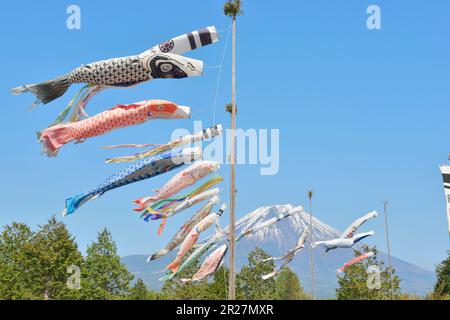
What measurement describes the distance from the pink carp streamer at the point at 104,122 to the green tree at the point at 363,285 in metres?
36.2

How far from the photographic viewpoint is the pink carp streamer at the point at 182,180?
19.7 m

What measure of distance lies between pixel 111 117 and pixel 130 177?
269cm

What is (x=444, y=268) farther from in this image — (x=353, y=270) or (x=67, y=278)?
(x=67, y=278)

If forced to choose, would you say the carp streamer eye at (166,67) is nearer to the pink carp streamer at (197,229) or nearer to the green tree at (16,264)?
the pink carp streamer at (197,229)

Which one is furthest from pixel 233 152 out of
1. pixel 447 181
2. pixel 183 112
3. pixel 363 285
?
pixel 363 285

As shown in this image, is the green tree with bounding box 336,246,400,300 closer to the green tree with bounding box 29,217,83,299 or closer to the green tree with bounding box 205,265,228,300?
the green tree with bounding box 205,265,228,300

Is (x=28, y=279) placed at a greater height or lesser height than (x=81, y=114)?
lesser

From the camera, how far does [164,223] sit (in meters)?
22.4

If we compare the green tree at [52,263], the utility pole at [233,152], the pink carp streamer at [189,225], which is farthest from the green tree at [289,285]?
the utility pole at [233,152]

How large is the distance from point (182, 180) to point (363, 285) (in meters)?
33.1

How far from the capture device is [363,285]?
4812 cm

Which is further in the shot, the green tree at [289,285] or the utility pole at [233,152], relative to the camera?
the green tree at [289,285]

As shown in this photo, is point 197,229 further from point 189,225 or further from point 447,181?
point 447,181
